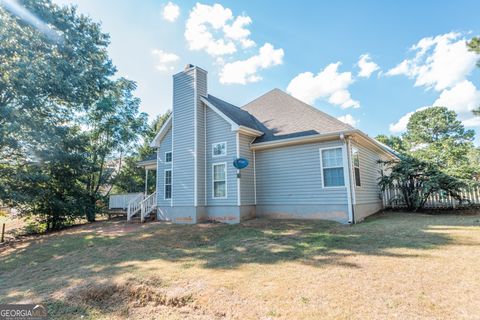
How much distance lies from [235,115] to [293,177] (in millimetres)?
4214

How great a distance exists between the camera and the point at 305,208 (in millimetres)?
10312

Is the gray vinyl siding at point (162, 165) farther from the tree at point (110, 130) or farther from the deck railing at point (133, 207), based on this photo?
the tree at point (110, 130)

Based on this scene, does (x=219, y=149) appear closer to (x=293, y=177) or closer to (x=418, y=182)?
(x=293, y=177)

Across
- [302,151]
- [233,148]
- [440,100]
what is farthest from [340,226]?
[440,100]

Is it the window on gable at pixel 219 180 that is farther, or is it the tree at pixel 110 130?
the tree at pixel 110 130

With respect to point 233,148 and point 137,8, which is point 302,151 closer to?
point 233,148

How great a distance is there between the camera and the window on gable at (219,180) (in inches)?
445

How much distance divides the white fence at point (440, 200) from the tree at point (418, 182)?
0.28 m

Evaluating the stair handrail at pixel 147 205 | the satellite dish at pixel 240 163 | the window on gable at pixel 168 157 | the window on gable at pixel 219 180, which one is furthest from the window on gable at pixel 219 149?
the stair handrail at pixel 147 205

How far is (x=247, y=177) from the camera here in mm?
11359

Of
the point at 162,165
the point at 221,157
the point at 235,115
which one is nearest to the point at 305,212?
the point at 221,157

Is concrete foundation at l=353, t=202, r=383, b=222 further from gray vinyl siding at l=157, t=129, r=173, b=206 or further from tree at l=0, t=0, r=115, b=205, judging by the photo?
tree at l=0, t=0, r=115, b=205

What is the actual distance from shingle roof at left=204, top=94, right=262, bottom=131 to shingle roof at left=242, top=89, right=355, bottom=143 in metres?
0.42

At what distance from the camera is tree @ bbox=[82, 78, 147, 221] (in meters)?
17.6
